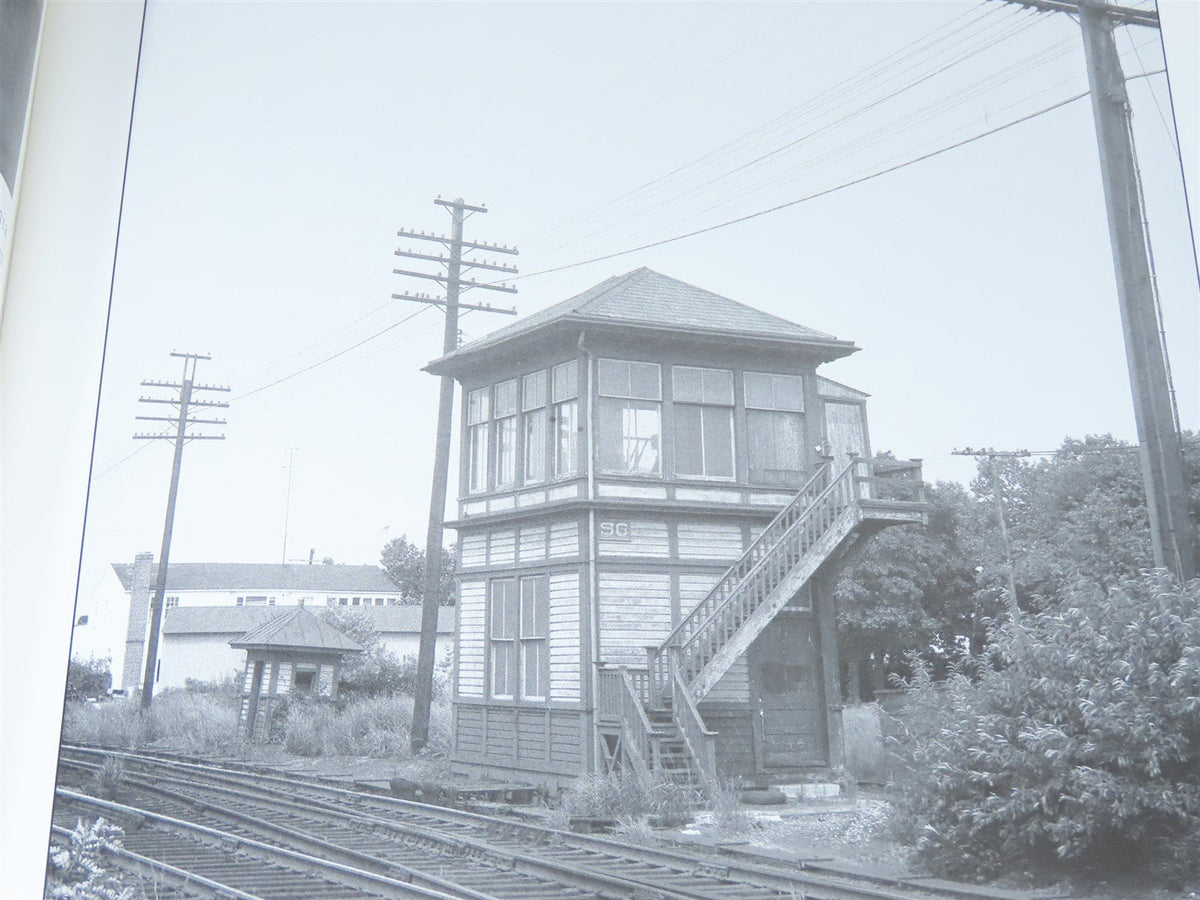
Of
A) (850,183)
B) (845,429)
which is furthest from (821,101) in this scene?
(845,429)

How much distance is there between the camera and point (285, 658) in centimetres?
616

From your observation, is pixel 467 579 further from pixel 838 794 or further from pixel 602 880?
pixel 602 880

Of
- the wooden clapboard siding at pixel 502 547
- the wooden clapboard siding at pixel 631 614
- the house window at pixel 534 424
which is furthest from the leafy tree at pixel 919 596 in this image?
the wooden clapboard siding at pixel 502 547

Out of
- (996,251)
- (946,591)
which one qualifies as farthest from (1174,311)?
(946,591)

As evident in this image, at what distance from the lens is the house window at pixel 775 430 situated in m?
9.90

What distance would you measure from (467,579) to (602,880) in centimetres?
633

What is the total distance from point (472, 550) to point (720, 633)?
10.0 ft

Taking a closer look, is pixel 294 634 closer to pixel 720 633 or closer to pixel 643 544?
pixel 720 633

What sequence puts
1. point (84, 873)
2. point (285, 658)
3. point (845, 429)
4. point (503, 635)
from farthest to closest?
1. point (503, 635)
2. point (845, 429)
3. point (285, 658)
4. point (84, 873)

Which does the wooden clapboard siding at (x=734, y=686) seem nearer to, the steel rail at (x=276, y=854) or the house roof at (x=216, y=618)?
the house roof at (x=216, y=618)

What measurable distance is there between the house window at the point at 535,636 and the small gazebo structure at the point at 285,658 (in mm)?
3323

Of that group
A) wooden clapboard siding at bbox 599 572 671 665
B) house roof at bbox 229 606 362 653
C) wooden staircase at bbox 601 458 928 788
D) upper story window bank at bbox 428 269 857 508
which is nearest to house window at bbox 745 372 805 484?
upper story window bank at bbox 428 269 857 508

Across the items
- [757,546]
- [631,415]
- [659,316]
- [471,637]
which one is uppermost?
[659,316]

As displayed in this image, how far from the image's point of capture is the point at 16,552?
4.17 metres
